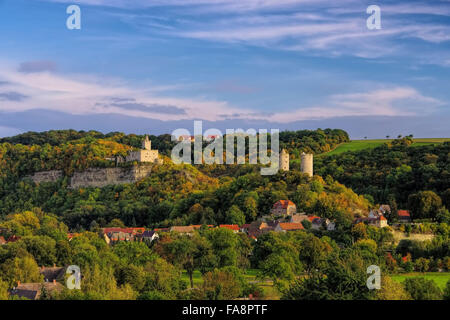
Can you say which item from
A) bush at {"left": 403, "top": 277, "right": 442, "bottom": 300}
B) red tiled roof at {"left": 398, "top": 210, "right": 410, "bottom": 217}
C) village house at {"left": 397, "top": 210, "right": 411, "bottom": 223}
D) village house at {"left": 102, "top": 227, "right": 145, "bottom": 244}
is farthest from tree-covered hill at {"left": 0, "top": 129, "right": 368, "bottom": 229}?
bush at {"left": 403, "top": 277, "right": 442, "bottom": 300}

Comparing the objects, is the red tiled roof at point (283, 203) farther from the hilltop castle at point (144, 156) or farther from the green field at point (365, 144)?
the green field at point (365, 144)

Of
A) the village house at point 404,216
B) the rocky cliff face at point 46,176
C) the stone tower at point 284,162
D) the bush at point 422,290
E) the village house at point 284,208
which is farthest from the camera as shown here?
the rocky cliff face at point 46,176

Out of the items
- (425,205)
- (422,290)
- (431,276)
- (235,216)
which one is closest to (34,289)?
(422,290)

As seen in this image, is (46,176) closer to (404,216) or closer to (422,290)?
(404,216)

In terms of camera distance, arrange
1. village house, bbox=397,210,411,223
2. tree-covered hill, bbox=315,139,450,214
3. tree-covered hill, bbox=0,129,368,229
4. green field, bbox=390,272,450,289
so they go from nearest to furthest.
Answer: green field, bbox=390,272,450,289 < village house, bbox=397,210,411,223 < tree-covered hill, bbox=0,129,368,229 < tree-covered hill, bbox=315,139,450,214

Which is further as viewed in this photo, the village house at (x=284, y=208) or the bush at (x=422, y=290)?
the village house at (x=284, y=208)

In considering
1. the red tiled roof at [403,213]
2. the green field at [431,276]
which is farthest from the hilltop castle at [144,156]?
the green field at [431,276]

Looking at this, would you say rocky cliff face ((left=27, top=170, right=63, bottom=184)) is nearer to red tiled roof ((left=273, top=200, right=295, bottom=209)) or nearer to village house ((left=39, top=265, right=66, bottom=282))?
red tiled roof ((left=273, top=200, right=295, bottom=209))
